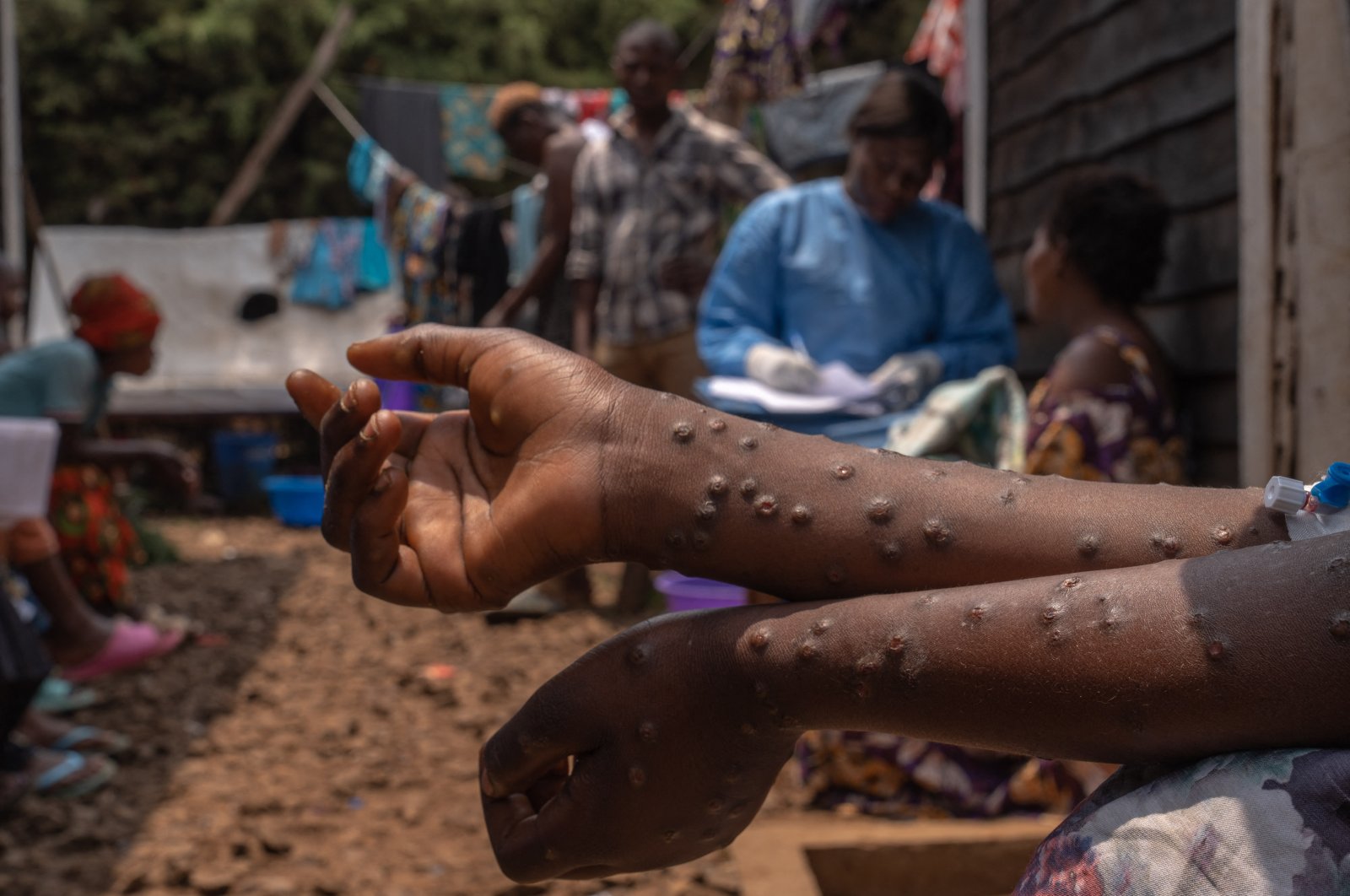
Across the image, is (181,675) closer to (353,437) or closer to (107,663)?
(107,663)

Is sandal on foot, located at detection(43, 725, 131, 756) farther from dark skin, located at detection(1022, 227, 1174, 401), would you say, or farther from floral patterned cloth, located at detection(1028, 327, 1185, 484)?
dark skin, located at detection(1022, 227, 1174, 401)

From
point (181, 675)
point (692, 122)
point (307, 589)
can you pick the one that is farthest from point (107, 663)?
point (692, 122)

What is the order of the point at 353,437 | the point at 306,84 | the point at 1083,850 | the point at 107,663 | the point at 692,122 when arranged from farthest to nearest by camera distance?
the point at 306,84 < the point at 692,122 < the point at 107,663 < the point at 353,437 < the point at 1083,850

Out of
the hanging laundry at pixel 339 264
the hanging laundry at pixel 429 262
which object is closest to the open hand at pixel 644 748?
the hanging laundry at pixel 429 262

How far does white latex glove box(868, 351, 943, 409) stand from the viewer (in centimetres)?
264

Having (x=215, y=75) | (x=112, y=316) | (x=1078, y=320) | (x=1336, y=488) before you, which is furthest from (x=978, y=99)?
(x=215, y=75)

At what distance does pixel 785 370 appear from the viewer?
103 inches

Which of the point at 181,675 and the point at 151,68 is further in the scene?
the point at 151,68

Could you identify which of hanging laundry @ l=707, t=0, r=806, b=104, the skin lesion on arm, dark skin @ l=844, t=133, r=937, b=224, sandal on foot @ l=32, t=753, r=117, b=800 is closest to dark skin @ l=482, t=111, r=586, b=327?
hanging laundry @ l=707, t=0, r=806, b=104

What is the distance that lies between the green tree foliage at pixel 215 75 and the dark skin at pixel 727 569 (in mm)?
10393

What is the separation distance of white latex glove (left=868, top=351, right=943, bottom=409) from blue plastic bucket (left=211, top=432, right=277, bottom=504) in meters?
6.59

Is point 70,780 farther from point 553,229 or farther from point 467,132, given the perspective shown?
point 467,132

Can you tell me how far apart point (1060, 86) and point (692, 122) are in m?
1.21

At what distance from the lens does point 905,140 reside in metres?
2.76
